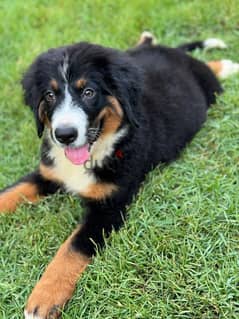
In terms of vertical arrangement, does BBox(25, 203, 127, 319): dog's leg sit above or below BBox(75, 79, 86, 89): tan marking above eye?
below

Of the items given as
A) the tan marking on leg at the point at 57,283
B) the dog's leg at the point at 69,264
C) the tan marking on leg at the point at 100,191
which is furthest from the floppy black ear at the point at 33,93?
the tan marking on leg at the point at 57,283

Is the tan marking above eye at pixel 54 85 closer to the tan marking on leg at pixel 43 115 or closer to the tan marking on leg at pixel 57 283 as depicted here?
the tan marking on leg at pixel 43 115

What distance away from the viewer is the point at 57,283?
10.3 feet

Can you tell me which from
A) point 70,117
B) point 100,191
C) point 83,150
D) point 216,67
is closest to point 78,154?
point 83,150

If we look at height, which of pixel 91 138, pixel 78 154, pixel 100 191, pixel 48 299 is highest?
pixel 91 138

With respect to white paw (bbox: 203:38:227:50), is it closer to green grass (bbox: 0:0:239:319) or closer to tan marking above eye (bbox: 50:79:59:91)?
green grass (bbox: 0:0:239:319)

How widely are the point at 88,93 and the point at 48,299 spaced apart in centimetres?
124

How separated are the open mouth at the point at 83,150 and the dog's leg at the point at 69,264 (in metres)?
0.31

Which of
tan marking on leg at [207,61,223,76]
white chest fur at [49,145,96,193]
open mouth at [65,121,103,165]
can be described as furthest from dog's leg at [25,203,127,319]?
tan marking on leg at [207,61,223,76]

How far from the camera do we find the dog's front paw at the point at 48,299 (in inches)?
119

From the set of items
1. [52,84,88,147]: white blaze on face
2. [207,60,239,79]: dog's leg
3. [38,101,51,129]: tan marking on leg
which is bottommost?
[207,60,239,79]: dog's leg

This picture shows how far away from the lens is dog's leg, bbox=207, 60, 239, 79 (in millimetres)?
5078

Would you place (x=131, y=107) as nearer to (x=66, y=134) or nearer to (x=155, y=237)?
(x=66, y=134)

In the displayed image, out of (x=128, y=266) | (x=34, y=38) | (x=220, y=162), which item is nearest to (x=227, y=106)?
(x=220, y=162)
